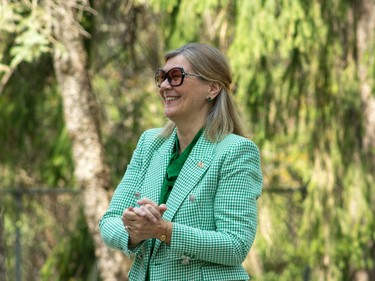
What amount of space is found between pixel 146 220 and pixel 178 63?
23.4 inches

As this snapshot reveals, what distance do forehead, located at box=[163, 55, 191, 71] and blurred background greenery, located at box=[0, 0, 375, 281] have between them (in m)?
3.00

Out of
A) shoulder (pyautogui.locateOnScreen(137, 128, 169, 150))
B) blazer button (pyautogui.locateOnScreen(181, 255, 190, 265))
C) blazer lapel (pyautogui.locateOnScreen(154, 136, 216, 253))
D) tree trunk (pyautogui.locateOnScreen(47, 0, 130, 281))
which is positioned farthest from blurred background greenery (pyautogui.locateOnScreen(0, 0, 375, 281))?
blazer button (pyautogui.locateOnScreen(181, 255, 190, 265))

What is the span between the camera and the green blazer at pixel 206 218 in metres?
2.73

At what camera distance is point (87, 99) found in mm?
6984

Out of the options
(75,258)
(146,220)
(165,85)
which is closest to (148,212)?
(146,220)

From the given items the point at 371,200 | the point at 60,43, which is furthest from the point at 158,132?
the point at 371,200

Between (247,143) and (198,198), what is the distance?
0.79 feet

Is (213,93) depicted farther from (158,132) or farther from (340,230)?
(340,230)

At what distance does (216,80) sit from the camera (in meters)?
3.00

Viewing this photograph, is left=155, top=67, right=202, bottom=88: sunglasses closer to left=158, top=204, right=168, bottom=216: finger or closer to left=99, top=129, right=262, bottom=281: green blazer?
left=99, top=129, right=262, bottom=281: green blazer

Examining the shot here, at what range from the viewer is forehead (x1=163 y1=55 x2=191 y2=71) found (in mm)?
2961

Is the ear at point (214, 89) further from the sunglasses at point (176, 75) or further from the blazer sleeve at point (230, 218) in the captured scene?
the blazer sleeve at point (230, 218)

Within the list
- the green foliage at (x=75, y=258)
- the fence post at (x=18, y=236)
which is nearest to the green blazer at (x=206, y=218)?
the green foliage at (x=75, y=258)

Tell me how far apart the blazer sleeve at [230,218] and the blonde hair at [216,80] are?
0.11 metres
